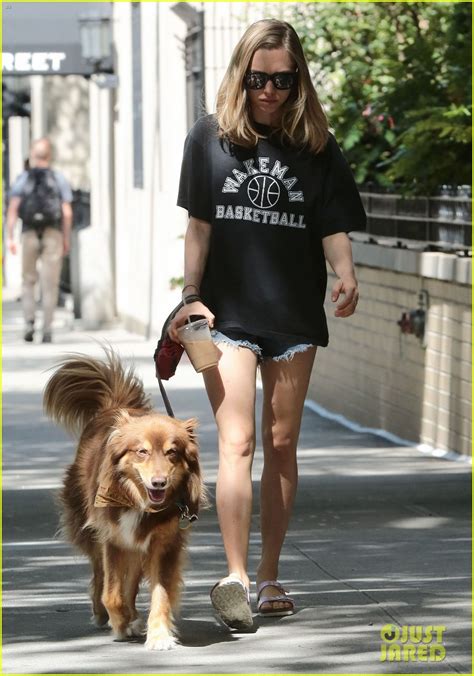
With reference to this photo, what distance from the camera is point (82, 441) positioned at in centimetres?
680

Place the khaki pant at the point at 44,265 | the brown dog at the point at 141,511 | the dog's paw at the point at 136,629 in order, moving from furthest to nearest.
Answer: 1. the khaki pant at the point at 44,265
2. the dog's paw at the point at 136,629
3. the brown dog at the point at 141,511

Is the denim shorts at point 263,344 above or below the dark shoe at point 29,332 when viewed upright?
above

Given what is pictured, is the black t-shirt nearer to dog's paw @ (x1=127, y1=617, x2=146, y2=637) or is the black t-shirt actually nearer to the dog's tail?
the dog's tail

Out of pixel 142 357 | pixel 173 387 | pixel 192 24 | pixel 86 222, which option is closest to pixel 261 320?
pixel 173 387

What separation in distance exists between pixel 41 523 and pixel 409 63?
211 inches

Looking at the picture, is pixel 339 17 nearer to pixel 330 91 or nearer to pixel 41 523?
pixel 330 91

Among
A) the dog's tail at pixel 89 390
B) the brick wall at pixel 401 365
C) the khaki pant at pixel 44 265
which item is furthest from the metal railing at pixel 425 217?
the khaki pant at pixel 44 265

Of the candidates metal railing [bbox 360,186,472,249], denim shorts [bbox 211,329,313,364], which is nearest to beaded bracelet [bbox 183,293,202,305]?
denim shorts [bbox 211,329,313,364]

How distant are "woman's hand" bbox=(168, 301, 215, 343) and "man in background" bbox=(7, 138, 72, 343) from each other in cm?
1379

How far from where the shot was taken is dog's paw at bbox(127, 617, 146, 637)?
6.27 metres

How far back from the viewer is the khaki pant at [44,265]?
20.4 metres

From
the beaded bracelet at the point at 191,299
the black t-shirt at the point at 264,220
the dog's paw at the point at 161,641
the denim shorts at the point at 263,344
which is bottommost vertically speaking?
the dog's paw at the point at 161,641

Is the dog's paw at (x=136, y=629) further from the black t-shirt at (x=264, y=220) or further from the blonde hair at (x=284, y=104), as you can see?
the blonde hair at (x=284, y=104)

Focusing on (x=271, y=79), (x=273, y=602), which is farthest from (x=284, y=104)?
(x=273, y=602)
